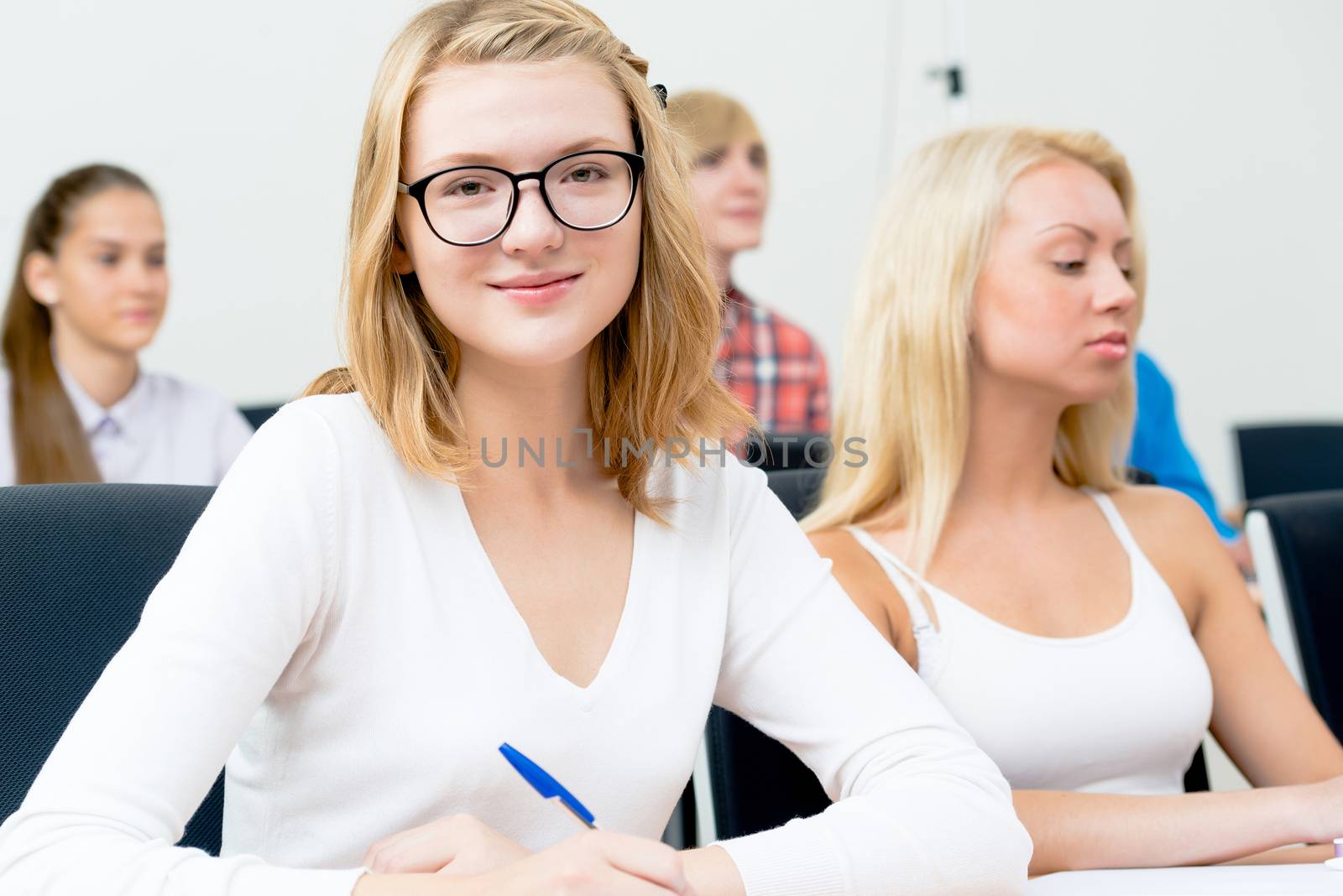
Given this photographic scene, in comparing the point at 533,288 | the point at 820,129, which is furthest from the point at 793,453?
the point at 820,129

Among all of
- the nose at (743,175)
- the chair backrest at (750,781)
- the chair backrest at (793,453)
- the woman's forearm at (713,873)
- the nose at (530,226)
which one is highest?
the nose at (743,175)

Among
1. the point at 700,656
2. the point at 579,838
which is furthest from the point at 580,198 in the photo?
the point at 579,838

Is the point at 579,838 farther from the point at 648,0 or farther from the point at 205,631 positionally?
the point at 648,0

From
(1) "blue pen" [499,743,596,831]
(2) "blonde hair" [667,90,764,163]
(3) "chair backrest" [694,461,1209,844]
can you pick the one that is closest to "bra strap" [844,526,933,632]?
(3) "chair backrest" [694,461,1209,844]

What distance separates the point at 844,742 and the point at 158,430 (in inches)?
83.2

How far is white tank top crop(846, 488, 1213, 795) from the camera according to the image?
4.40 ft

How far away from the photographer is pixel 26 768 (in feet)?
3.43

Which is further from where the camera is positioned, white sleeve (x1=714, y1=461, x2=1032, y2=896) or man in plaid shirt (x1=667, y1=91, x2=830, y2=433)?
man in plaid shirt (x1=667, y1=91, x2=830, y2=433)

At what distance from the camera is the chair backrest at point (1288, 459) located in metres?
3.07

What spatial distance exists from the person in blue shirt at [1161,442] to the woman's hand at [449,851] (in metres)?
1.71

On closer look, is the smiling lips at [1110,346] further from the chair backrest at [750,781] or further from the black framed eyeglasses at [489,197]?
the black framed eyeglasses at [489,197]

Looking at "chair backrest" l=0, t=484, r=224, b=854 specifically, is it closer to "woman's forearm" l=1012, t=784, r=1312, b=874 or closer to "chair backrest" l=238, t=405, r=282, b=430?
"woman's forearm" l=1012, t=784, r=1312, b=874

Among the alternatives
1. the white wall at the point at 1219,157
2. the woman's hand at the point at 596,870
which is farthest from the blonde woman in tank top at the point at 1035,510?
the white wall at the point at 1219,157

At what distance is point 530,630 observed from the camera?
105 centimetres
